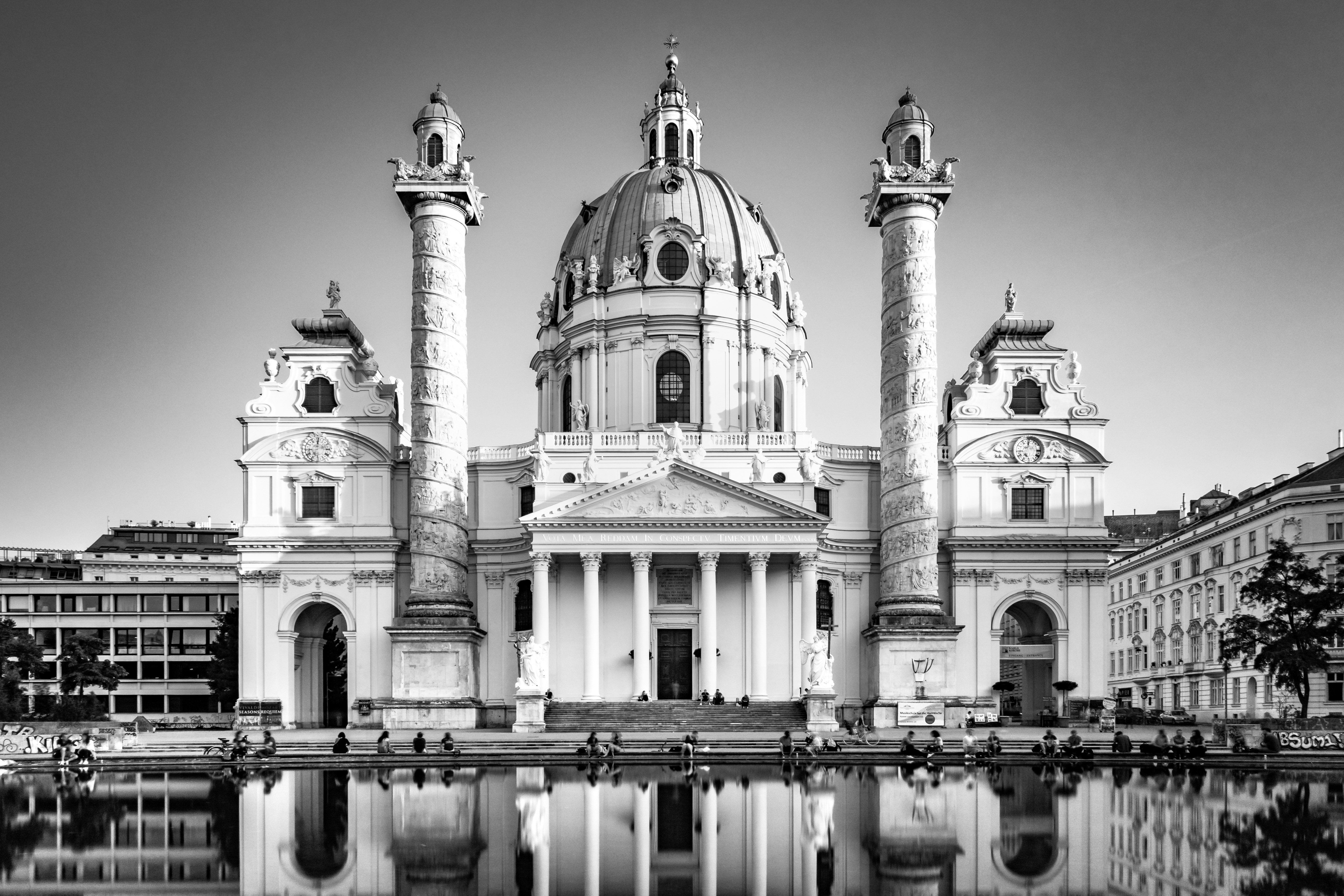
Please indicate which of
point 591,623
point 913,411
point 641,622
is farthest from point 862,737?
point 913,411

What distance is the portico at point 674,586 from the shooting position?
57.6 metres

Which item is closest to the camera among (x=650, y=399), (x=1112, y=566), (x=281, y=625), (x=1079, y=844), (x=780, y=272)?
(x=1079, y=844)

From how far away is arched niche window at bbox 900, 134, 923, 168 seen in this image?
59250 millimetres

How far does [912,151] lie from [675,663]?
23194 millimetres

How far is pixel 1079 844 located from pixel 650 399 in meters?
48.2

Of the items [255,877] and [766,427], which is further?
[766,427]

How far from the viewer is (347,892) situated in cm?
1803

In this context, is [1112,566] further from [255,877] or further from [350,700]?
[255,877]

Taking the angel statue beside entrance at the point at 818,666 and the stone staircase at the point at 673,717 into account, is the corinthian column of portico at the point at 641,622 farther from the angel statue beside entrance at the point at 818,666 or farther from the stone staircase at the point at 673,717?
the angel statue beside entrance at the point at 818,666

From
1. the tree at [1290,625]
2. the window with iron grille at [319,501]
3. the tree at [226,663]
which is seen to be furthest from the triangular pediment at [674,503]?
the tree at [226,663]

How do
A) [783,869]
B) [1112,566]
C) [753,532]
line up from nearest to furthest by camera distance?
[783,869], [753,532], [1112,566]

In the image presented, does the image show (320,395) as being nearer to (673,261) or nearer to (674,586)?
(674,586)

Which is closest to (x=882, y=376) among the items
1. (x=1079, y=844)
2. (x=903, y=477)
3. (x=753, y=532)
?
(x=903, y=477)

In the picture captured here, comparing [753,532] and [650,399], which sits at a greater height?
[650,399]
